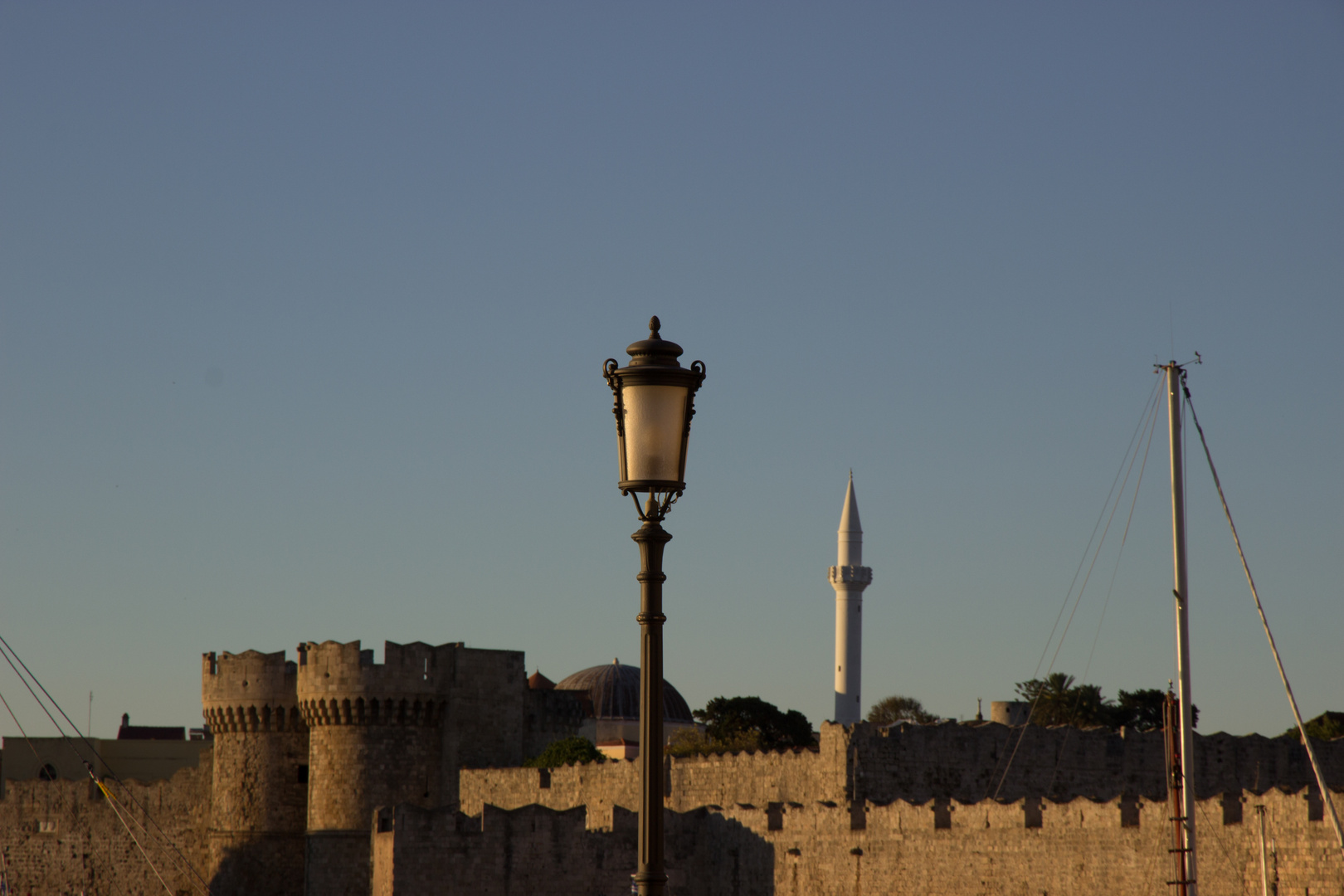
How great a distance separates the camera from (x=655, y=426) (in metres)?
11.0

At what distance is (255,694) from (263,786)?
7.78ft

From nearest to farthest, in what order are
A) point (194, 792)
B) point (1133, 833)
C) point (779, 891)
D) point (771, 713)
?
point (1133, 833) → point (779, 891) → point (194, 792) → point (771, 713)

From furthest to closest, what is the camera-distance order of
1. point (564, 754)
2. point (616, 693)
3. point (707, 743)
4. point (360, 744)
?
1. point (616, 693)
2. point (707, 743)
3. point (564, 754)
4. point (360, 744)

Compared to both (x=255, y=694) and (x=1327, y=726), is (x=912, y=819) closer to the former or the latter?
(x=255, y=694)

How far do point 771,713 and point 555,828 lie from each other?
30824 millimetres

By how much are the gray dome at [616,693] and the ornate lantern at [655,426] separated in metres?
67.8

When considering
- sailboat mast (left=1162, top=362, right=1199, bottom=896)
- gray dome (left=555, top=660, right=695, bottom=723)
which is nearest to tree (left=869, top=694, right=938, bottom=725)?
gray dome (left=555, top=660, right=695, bottom=723)

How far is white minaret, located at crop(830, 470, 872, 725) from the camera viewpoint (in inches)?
2655

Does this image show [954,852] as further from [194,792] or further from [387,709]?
[194,792]

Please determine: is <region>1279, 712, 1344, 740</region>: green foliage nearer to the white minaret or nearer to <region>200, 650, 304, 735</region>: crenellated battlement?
the white minaret

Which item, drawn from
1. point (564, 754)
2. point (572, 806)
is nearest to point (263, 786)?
point (564, 754)

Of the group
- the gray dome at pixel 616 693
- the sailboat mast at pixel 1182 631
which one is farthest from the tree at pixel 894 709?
the sailboat mast at pixel 1182 631

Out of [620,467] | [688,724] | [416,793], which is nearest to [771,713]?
[688,724]

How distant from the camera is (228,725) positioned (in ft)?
155
